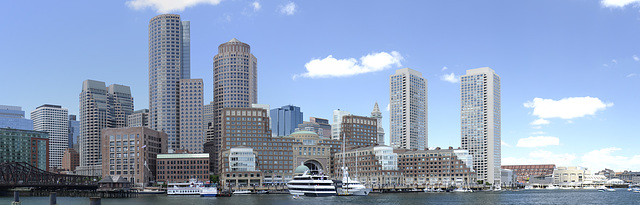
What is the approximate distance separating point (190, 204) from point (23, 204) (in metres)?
45.7

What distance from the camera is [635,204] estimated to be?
598 feet

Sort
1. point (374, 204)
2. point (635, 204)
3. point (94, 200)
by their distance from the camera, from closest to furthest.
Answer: point (94, 200) < point (374, 204) < point (635, 204)

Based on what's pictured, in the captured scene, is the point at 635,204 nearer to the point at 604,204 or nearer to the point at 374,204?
the point at 604,204

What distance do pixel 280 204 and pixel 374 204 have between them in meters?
25.2

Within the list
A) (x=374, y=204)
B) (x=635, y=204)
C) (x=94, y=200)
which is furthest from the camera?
(x=635, y=204)

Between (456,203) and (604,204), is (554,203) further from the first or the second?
(456,203)

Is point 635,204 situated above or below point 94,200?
below

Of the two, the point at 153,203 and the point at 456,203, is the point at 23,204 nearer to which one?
the point at 153,203

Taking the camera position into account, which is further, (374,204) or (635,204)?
(635,204)

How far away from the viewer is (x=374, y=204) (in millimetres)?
169500

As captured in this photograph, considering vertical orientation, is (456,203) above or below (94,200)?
below

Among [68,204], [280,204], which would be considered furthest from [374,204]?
[68,204]

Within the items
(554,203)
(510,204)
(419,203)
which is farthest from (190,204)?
(554,203)

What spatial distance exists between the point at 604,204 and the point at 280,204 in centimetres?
9240
